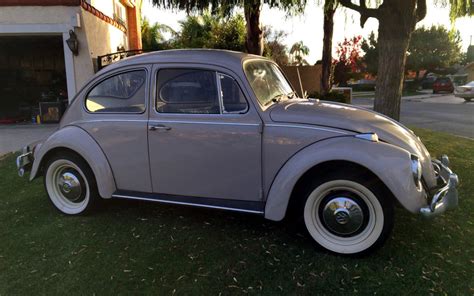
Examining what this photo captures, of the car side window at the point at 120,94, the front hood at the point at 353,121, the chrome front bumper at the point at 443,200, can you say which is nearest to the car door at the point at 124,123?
the car side window at the point at 120,94

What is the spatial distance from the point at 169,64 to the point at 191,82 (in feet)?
1.02

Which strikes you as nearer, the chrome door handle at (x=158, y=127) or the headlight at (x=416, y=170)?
the headlight at (x=416, y=170)

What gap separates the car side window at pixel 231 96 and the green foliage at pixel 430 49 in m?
42.2

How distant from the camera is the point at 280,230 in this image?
388 centimetres

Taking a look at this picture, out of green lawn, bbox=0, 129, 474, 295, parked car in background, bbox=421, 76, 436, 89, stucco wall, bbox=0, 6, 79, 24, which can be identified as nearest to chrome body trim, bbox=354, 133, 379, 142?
green lawn, bbox=0, 129, 474, 295

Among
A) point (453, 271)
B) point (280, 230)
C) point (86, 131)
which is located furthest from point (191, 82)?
point (453, 271)

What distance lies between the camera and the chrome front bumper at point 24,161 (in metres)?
4.65

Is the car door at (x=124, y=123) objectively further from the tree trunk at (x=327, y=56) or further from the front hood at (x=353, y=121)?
the tree trunk at (x=327, y=56)

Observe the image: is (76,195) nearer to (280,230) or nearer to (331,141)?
(280,230)

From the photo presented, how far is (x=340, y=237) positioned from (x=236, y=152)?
3.95 ft

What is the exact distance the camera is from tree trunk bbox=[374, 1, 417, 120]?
5805 mm

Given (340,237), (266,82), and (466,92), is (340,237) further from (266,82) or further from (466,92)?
(466,92)

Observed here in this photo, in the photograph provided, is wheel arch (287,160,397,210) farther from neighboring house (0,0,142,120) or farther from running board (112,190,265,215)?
neighboring house (0,0,142,120)

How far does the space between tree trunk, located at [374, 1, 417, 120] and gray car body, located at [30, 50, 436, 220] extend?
2636mm
